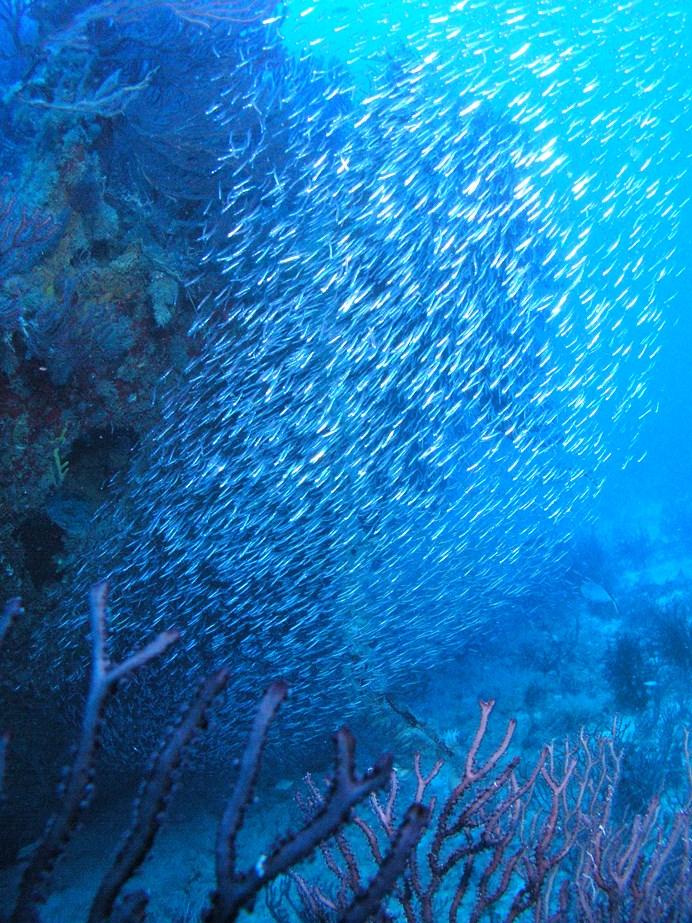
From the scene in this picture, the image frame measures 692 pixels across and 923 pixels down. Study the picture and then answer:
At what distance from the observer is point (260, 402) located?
6496 millimetres

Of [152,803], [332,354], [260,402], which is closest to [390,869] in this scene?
[152,803]

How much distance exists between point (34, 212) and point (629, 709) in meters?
10.9

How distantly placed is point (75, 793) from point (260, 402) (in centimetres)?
498

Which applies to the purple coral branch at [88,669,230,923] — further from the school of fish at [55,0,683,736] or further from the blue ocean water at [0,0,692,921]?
the school of fish at [55,0,683,736]

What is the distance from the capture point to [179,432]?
20.3 feet

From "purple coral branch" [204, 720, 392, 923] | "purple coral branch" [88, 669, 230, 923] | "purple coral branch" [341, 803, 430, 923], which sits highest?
"purple coral branch" [88, 669, 230, 923]

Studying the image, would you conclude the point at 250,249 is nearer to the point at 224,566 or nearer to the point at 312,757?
the point at 224,566

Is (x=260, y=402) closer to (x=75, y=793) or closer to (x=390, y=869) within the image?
(x=75, y=793)

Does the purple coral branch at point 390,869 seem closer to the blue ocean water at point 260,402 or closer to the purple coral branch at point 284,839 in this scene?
the purple coral branch at point 284,839

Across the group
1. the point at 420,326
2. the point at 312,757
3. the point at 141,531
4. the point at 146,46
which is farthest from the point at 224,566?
the point at 146,46

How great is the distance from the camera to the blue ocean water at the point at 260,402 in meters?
5.42

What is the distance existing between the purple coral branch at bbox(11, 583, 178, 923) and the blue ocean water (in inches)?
81.1

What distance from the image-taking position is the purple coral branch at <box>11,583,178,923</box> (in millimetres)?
1773

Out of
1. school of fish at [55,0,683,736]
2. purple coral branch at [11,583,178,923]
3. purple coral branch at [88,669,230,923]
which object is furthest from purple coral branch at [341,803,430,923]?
school of fish at [55,0,683,736]
